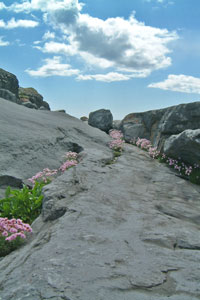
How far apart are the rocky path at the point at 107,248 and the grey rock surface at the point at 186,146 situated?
9.04 feet

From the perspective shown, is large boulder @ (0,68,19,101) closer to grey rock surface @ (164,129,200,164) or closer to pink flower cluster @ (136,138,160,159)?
pink flower cluster @ (136,138,160,159)

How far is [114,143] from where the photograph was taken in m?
13.9

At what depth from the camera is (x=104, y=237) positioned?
4254 mm

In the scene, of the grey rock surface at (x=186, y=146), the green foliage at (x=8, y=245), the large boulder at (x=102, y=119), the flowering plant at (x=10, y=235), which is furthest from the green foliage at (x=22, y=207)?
the large boulder at (x=102, y=119)

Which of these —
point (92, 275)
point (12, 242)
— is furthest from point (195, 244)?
point (12, 242)

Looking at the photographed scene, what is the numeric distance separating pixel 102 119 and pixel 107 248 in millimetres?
20197

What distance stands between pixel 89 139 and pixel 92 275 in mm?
10652

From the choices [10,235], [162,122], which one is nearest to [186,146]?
[162,122]

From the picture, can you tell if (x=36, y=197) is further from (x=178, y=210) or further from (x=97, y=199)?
(x=178, y=210)

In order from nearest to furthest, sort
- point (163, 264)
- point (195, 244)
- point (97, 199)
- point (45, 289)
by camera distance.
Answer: point (45, 289) → point (163, 264) → point (195, 244) → point (97, 199)

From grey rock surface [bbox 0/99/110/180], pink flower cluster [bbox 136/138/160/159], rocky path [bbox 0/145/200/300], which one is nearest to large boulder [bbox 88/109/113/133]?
pink flower cluster [bbox 136/138/160/159]

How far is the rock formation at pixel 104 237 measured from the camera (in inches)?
120

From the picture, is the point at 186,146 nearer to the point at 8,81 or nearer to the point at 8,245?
the point at 8,245

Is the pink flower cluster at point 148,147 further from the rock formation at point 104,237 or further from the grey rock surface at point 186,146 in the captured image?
the rock formation at point 104,237
